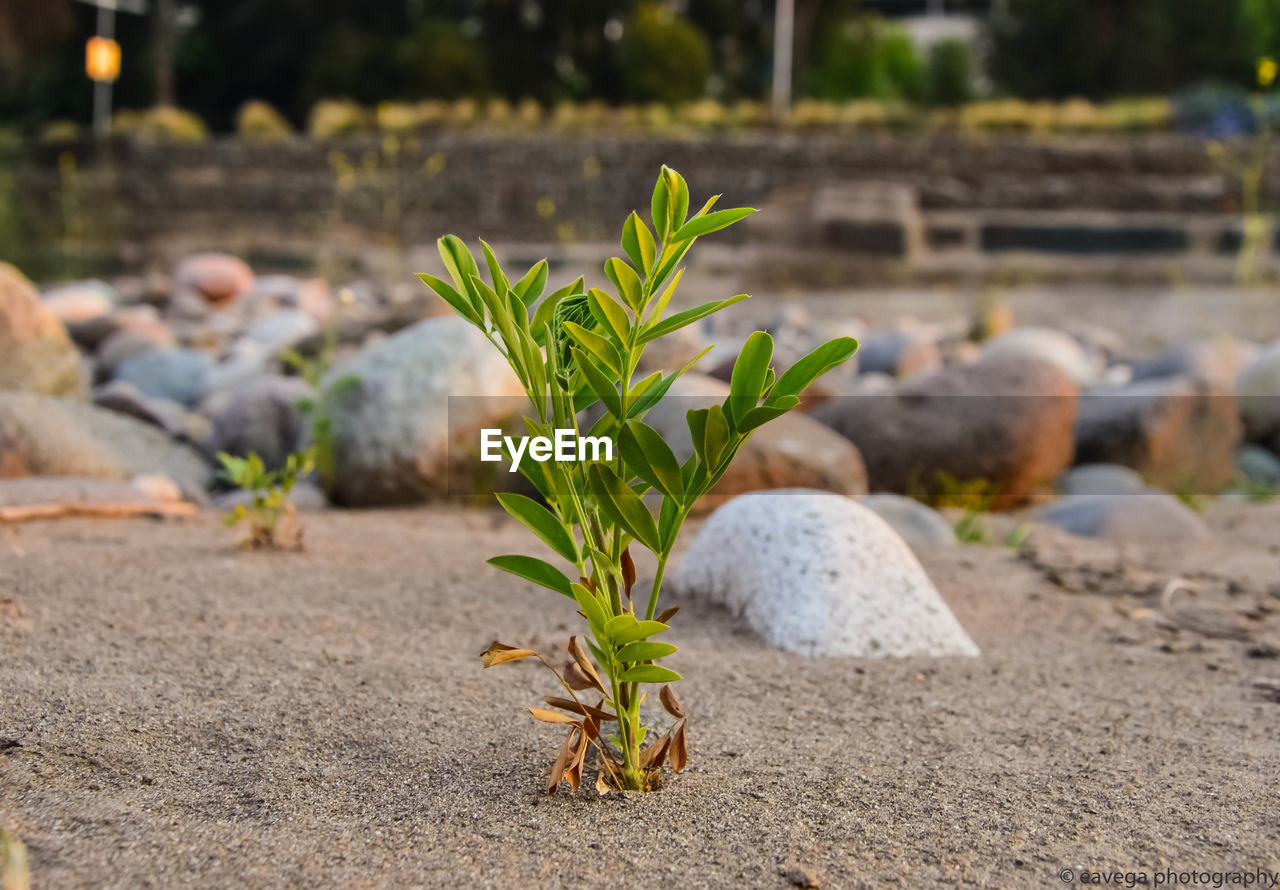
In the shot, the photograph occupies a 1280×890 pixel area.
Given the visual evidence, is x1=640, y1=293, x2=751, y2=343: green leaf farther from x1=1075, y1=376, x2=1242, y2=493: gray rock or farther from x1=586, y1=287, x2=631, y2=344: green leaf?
x1=1075, y1=376, x2=1242, y2=493: gray rock

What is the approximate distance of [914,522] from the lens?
11.4ft

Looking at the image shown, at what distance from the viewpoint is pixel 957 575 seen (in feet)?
9.86

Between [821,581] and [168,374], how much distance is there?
4.53 metres

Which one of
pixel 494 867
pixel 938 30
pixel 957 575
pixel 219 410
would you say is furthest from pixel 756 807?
pixel 938 30

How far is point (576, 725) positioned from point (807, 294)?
32.3 feet

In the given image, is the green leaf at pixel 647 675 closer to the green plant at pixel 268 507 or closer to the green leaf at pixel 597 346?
the green leaf at pixel 597 346

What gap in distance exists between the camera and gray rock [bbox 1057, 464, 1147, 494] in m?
4.46

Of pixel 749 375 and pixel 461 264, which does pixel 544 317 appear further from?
pixel 749 375

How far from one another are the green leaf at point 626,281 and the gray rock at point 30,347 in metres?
4.05

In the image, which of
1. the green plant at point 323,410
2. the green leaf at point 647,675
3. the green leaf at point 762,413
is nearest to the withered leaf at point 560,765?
the green leaf at point 647,675

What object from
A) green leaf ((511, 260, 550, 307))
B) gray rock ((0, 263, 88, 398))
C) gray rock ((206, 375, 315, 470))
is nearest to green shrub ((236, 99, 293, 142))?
gray rock ((0, 263, 88, 398))

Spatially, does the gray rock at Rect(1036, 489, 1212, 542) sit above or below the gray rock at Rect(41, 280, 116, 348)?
below

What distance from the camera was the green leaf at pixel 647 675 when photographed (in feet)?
4.26

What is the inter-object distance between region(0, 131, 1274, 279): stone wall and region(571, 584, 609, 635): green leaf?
11.9 metres
